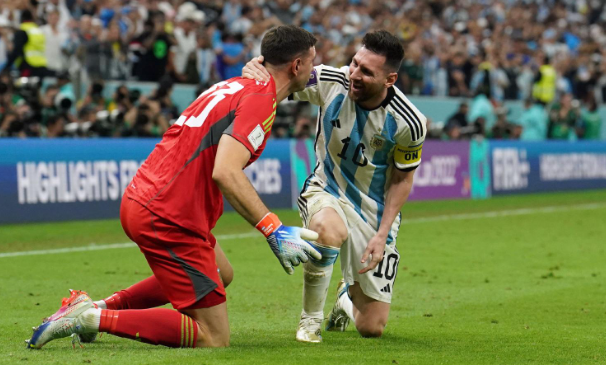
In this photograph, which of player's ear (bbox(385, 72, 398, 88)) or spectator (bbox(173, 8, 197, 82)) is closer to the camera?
player's ear (bbox(385, 72, 398, 88))

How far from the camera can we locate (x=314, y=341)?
594 cm

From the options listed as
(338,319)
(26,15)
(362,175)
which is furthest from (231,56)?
(338,319)

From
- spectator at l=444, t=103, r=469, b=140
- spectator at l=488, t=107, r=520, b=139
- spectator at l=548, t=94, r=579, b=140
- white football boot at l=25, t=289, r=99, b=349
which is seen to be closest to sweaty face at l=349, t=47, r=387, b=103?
white football boot at l=25, t=289, r=99, b=349

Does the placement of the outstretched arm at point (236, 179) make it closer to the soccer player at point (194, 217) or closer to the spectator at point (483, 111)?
the soccer player at point (194, 217)

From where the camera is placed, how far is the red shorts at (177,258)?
5.25m

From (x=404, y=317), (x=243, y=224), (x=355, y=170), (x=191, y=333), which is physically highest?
(x=355, y=170)

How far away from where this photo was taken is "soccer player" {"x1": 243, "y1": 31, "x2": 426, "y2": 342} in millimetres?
6211

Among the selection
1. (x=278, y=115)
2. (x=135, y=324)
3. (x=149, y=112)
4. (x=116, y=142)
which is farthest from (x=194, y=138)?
(x=278, y=115)

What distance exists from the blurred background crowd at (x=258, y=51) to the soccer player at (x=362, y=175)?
8.35 m

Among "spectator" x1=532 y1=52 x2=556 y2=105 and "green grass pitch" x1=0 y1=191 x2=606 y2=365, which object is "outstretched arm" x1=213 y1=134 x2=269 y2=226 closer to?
"green grass pitch" x1=0 y1=191 x2=606 y2=365

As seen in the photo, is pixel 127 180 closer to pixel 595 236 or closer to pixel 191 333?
pixel 595 236

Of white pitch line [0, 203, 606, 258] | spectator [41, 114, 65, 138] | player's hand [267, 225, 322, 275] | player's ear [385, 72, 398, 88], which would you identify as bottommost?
white pitch line [0, 203, 606, 258]

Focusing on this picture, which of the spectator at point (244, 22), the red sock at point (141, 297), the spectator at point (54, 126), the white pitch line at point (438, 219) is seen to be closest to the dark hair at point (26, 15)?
the spectator at point (54, 126)

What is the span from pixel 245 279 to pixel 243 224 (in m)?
5.47
